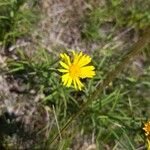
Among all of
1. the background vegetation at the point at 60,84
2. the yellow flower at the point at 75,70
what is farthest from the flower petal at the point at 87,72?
the background vegetation at the point at 60,84

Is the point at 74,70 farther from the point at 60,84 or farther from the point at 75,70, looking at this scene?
the point at 60,84

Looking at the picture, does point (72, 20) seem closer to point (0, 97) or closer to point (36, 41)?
point (36, 41)

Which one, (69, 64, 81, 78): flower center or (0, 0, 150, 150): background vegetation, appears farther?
(0, 0, 150, 150): background vegetation

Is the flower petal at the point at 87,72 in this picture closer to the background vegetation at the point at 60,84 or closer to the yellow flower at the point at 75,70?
the yellow flower at the point at 75,70

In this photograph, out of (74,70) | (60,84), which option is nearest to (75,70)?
(74,70)

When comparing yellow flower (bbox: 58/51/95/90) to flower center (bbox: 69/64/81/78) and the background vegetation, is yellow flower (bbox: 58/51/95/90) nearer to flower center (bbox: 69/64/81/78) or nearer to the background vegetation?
flower center (bbox: 69/64/81/78)

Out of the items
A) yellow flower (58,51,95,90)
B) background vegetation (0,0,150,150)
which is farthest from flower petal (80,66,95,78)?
background vegetation (0,0,150,150)
